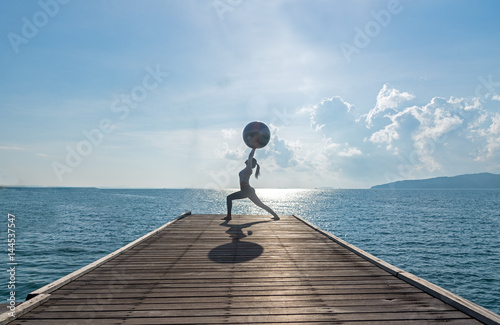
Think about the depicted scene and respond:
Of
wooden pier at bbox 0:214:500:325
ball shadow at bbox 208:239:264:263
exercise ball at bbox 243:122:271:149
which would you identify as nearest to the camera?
wooden pier at bbox 0:214:500:325

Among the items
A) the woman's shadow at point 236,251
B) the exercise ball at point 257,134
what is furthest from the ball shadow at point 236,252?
the exercise ball at point 257,134

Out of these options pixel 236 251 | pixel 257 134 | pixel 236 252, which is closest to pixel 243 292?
pixel 236 252

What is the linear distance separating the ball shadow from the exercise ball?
16.3 ft

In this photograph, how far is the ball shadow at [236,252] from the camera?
24.6 ft

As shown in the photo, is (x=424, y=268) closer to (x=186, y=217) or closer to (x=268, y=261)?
(x=186, y=217)

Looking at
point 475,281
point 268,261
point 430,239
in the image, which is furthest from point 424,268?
point 268,261

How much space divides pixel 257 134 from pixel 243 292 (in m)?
8.48

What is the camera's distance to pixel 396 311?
4.49 meters

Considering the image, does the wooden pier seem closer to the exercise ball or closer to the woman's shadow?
the woman's shadow

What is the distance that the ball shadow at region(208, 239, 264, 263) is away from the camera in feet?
24.6

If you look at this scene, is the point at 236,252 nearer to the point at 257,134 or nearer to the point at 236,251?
the point at 236,251

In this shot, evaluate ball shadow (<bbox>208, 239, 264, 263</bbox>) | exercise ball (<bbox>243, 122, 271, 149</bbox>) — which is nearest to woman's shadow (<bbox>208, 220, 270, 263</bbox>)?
ball shadow (<bbox>208, 239, 264, 263</bbox>)

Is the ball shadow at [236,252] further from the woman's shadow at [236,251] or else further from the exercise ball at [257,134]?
the exercise ball at [257,134]

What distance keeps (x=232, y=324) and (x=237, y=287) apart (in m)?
1.42
